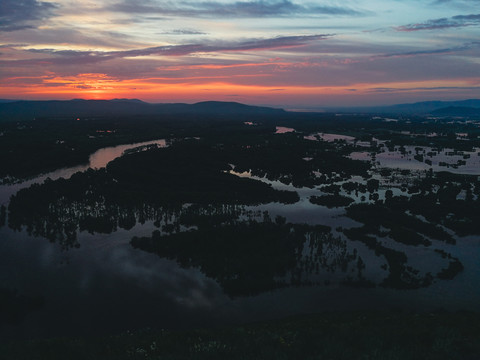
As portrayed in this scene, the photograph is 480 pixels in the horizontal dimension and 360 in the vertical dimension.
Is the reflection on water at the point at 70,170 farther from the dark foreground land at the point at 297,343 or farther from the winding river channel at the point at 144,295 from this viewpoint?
the dark foreground land at the point at 297,343

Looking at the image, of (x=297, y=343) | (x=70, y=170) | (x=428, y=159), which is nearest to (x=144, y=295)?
(x=297, y=343)

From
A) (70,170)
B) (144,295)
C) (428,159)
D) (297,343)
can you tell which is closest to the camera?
(297,343)

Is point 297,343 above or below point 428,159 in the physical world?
below

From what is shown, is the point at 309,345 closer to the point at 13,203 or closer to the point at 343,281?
the point at 343,281

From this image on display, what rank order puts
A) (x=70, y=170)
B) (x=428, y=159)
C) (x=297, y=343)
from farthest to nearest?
(x=428, y=159)
(x=70, y=170)
(x=297, y=343)

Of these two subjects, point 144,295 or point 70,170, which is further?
point 70,170

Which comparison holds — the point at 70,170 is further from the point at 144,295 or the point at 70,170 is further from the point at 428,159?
the point at 428,159

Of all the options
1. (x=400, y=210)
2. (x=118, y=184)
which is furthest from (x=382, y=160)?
(x=118, y=184)

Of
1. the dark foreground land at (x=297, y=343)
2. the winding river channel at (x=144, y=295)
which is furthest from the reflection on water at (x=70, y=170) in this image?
the dark foreground land at (x=297, y=343)

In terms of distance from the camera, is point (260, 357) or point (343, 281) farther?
point (343, 281)
